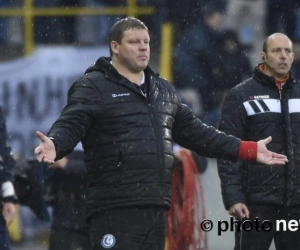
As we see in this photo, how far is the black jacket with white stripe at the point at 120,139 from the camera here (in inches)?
318

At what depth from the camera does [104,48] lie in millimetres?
14750

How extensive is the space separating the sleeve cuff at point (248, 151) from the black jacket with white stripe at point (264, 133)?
1.02m

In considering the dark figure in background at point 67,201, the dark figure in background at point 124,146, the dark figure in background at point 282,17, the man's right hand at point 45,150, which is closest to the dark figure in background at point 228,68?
the dark figure in background at point 282,17

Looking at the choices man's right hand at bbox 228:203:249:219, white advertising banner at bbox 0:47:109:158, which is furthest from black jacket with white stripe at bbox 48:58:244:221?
white advertising banner at bbox 0:47:109:158

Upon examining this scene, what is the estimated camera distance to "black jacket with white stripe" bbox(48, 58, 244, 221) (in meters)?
8.07

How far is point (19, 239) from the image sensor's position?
14609mm

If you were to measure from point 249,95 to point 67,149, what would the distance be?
7.44ft

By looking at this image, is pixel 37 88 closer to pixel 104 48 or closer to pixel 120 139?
pixel 104 48

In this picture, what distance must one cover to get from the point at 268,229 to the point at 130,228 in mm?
1694

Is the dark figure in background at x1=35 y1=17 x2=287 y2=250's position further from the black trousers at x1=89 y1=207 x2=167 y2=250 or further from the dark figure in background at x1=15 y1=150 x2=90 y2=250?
the dark figure in background at x1=15 y1=150 x2=90 y2=250

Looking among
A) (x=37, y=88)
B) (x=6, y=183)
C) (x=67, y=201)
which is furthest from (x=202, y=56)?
(x=6, y=183)

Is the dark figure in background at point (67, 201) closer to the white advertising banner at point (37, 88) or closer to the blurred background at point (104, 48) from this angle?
the blurred background at point (104, 48)

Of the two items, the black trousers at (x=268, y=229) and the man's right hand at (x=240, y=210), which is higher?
the man's right hand at (x=240, y=210)

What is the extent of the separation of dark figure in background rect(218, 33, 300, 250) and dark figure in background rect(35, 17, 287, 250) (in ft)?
4.59
